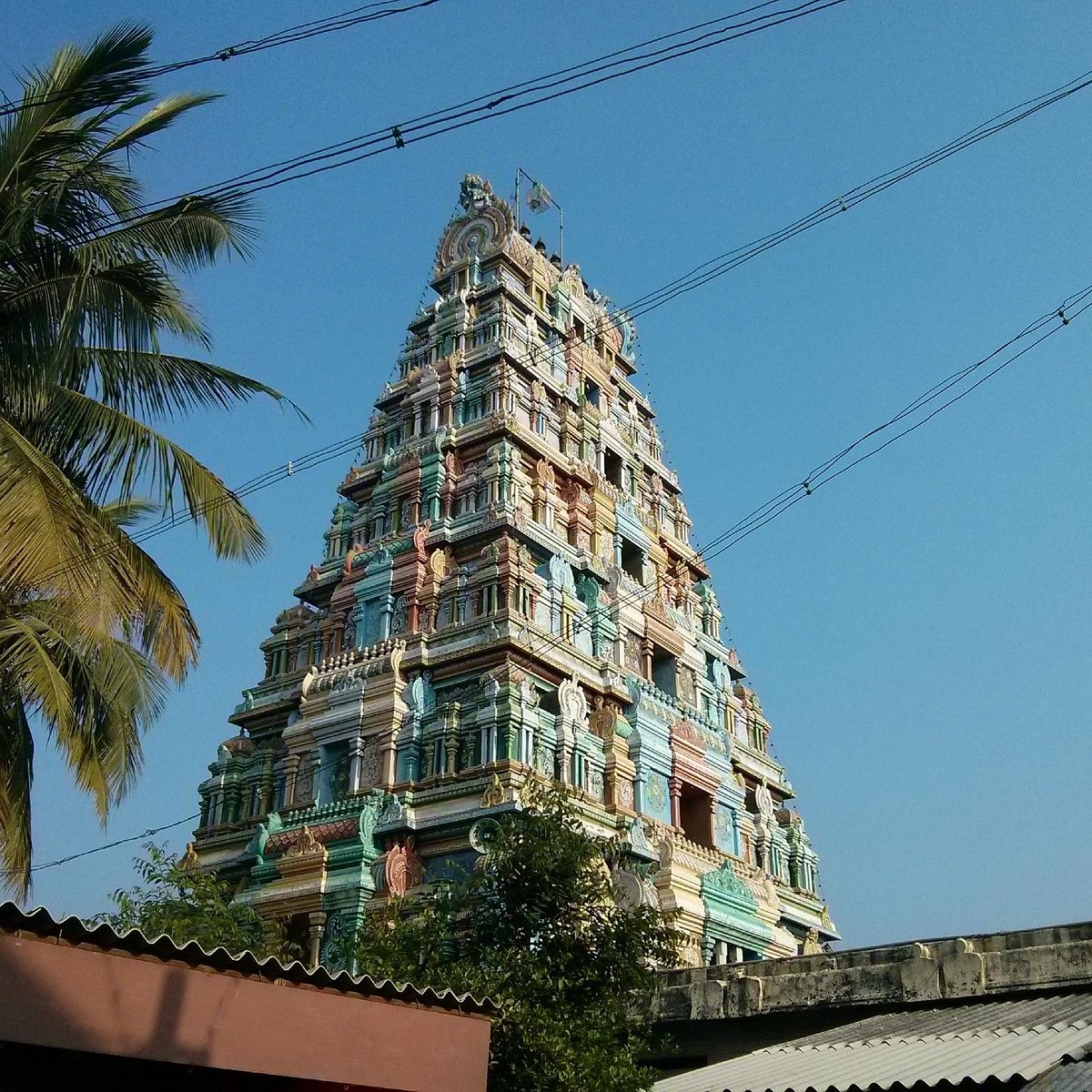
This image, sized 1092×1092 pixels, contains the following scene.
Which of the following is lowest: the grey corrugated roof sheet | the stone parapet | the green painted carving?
the grey corrugated roof sheet

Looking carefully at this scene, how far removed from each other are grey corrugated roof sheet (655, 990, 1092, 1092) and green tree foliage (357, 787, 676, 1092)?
1.01 meters

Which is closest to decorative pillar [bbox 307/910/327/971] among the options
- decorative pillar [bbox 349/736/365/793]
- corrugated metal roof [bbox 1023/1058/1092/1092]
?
decorative pillar [bbox 349/736/365/793]

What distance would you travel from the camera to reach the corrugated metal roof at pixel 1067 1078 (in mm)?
9320

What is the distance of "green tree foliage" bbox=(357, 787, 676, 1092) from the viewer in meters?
12.3

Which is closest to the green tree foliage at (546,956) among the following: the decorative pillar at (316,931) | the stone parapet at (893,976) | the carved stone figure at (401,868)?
the stone parapet at (893,976)

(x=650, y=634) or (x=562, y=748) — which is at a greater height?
(x=650, y=634)

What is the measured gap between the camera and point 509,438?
30.8 m

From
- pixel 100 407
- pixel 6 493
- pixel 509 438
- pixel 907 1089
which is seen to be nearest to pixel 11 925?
pixel 6 493

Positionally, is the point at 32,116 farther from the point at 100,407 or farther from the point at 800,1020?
the point at 800,1020

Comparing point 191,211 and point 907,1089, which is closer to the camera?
point 907,1089

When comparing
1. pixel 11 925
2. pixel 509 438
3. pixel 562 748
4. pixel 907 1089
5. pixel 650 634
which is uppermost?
pixel 509 438

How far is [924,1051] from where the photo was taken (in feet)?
36.6

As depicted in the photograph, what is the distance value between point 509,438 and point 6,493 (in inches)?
822

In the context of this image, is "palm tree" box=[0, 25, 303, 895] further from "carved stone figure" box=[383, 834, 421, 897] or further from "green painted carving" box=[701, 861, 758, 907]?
"green painted carving" box=[701, 861, 758, 907]
